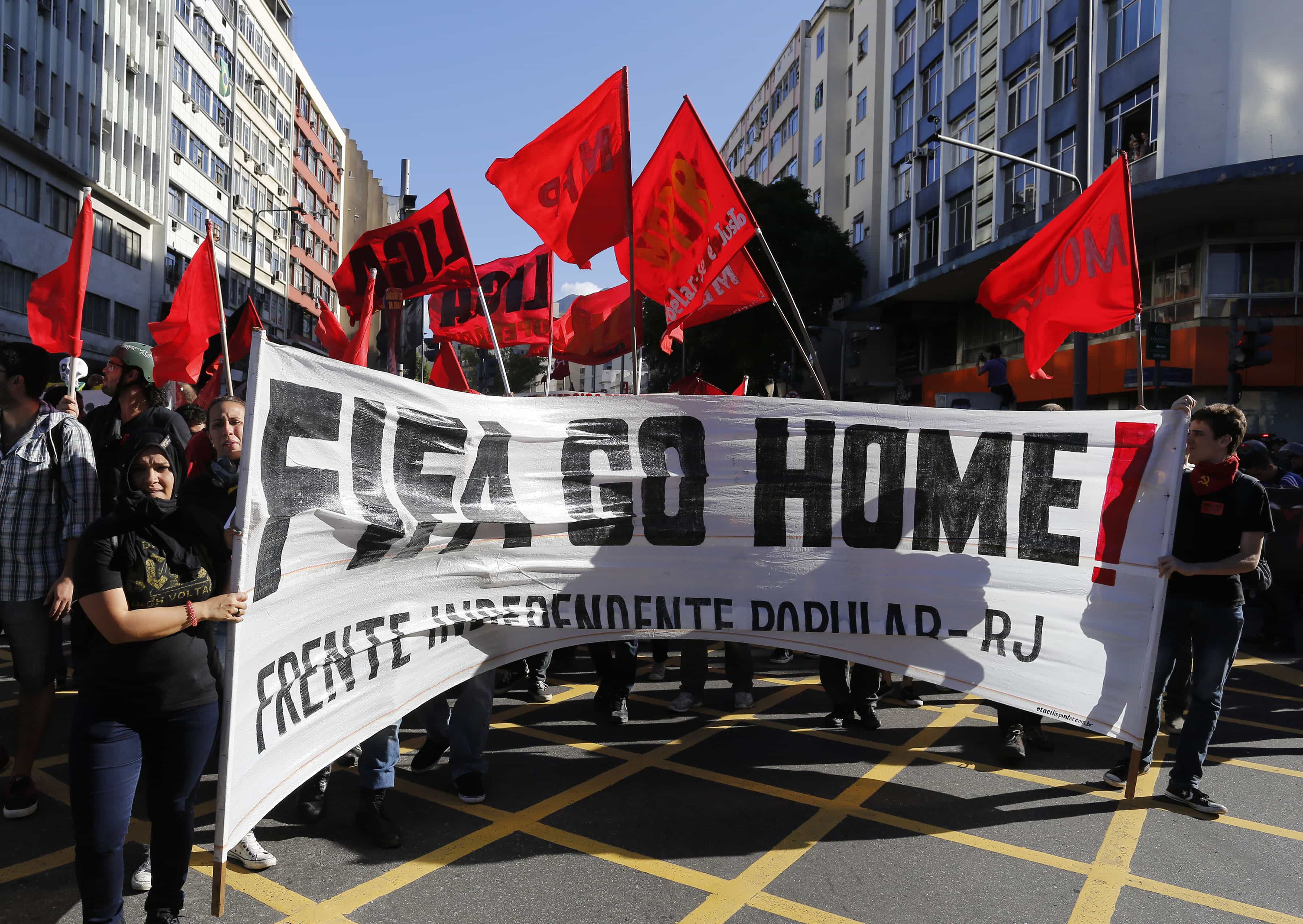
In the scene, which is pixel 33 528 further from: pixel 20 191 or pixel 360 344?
pixel 20 191

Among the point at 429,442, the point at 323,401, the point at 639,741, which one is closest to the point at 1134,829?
the point at 639,741

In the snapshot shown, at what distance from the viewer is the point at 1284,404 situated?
21.1 m

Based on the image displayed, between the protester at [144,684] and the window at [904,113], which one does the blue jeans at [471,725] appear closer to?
the protester at [144,684]

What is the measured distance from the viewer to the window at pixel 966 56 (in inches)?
1250

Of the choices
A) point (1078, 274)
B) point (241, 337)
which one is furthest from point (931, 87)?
point (1078, 274)

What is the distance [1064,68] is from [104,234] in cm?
3161

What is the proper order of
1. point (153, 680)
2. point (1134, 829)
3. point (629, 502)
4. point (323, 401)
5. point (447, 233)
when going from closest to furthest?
point (153, 680)
point (323, 401)
point (1134, 829)
point (629, 502)
point (447, 233)

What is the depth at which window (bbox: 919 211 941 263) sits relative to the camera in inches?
1384

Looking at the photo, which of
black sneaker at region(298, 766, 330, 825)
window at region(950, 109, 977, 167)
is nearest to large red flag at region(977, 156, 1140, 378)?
black sneaker at region(298, 766, 330, 825)

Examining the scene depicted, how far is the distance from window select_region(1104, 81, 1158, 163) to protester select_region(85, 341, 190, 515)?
21.2 m

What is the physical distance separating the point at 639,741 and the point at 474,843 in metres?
1.66

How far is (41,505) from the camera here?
4176mm

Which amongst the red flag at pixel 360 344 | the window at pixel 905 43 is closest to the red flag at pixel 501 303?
the red flag at pixel 360 344

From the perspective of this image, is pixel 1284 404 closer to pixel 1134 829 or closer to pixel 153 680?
pixel 1134 829
